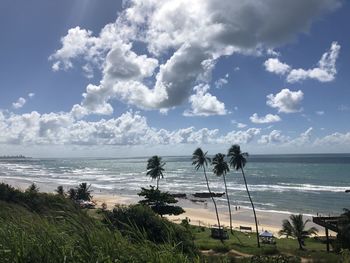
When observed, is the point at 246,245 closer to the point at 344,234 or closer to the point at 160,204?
the point at 160,204

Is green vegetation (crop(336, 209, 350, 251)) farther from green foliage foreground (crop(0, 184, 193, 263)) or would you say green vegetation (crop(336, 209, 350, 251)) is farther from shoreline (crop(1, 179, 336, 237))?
green foliage foreground (crop(0, 184, 193, 263))

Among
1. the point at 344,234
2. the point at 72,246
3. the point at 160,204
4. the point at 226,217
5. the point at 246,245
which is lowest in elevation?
the point at 226,217

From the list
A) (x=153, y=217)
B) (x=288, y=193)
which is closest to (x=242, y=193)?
(x=288, y=193)

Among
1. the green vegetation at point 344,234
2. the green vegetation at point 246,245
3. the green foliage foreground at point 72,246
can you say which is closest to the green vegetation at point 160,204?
the green vegetation at point 246,245

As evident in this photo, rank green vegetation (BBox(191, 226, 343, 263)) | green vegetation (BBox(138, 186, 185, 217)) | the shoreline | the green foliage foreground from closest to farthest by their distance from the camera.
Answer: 1. the green foliage foreground
2. green vegetation (BBox(191, 226, 343, 263))
3. green vegetation (BBox(138, 186, 185, 217))
4. the shoreline

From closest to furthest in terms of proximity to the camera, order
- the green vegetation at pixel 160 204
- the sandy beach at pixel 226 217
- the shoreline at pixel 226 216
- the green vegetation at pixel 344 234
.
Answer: the green vegetation at pixel 344 234, the green vegetation at pixel 160 204, the shoreline at pixel 226 216, the sandy beach at pixel 226 217

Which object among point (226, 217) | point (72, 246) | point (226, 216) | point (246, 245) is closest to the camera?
point (72, 246)

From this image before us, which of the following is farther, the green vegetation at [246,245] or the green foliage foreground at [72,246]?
the green vegetation at [246,245]

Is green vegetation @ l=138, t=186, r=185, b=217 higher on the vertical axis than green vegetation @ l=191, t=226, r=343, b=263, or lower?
higher

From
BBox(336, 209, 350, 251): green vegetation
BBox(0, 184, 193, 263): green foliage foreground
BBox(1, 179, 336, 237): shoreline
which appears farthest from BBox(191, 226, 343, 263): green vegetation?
BBox(0, 184, 193, 263): green foliage foreground

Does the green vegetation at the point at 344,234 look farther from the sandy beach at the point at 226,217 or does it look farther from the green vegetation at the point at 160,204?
the sandy beach at the point at 226,217

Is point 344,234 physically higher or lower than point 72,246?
lower

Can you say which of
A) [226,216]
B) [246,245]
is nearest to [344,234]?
[246,245]

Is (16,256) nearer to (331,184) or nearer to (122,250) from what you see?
(122,250)
